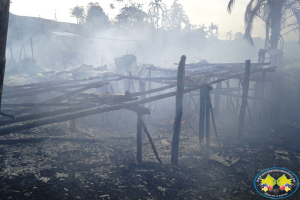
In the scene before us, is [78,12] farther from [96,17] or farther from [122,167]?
[122,167]

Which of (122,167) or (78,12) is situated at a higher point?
(78,12)

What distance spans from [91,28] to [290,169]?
43636 mm

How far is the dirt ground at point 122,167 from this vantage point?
14.0 ft

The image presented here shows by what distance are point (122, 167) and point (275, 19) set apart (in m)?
17.6

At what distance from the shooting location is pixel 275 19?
15719 mm

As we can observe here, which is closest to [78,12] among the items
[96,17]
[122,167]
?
[96,17]

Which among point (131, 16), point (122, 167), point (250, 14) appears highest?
point (131, 16)

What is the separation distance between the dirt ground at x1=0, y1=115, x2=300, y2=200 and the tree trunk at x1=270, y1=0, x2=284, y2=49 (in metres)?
10.7

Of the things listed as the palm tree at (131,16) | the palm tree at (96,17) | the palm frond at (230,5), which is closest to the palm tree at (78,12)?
the palm tree at (96,17)

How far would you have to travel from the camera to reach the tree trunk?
1523cm

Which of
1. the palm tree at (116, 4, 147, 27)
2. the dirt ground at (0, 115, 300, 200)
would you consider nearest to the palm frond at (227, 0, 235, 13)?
the dirt ground at (0, 115, 300, 200)

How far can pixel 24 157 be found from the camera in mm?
5348

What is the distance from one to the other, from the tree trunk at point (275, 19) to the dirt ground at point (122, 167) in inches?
420

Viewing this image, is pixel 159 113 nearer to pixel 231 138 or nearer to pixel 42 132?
pixel 231 138
